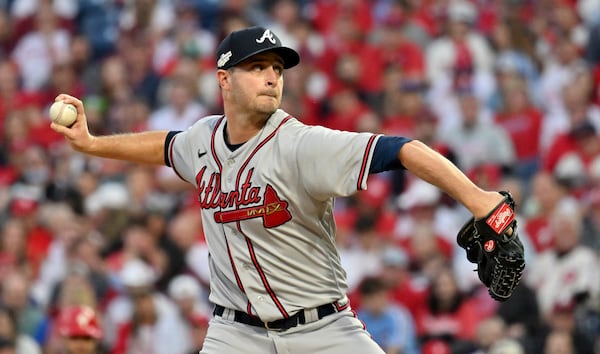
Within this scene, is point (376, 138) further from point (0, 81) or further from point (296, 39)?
point (0, 81)

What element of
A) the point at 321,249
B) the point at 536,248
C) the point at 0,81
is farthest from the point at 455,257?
the point at 0,81

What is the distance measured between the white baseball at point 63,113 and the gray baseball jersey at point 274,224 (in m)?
0.71

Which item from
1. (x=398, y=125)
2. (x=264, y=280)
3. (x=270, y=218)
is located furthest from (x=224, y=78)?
(x=398, y=125)

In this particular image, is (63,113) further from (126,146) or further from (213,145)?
(213,145)

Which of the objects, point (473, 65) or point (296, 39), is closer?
point (473, 65)

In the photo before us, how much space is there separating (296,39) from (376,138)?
8.28 metres

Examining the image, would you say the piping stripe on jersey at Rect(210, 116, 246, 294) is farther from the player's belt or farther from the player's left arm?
the player's left arm

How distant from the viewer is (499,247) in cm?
457

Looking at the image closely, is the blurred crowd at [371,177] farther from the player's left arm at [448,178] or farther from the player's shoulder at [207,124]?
the player's left arm at [448,178]

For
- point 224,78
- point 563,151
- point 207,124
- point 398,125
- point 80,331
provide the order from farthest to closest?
point 398,125, point 563,151, point 80,331, point 207,124, point 224,78

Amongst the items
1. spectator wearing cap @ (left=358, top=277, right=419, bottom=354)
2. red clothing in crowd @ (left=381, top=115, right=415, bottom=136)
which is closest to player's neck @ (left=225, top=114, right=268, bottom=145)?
spectator wearing cap @ (left=358, top=277, right=419, bottom=354)

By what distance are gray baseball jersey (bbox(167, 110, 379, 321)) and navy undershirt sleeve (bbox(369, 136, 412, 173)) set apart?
251mm

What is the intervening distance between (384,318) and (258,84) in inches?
168

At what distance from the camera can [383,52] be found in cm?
1245
